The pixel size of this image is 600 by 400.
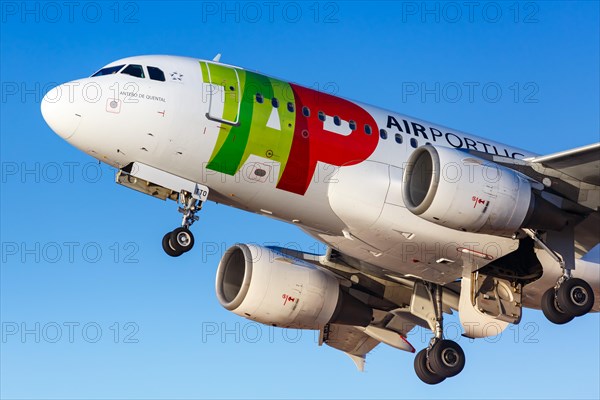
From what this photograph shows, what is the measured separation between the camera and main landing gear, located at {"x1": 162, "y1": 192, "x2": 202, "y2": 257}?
2594 centimetres

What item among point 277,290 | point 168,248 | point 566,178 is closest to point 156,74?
point 168,248

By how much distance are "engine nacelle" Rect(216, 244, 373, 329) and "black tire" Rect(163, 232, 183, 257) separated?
391cm

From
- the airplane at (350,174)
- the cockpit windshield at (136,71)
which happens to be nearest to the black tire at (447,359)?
the airplane at (350,174)

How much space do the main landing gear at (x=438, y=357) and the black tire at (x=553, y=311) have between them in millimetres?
3263

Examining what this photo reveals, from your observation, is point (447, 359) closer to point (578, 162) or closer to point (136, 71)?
point (578, 162)

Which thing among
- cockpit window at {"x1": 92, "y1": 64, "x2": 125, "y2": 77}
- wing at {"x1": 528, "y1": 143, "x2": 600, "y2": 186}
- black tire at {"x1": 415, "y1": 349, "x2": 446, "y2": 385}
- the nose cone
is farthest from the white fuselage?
black tire at {"x1": 415, "y1": 349, "x2": 446, "y2": 385}

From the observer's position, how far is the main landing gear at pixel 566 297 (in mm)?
27078

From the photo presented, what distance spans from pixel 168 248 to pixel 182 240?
1.14 ft

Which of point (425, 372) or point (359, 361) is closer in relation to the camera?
point (425, 372)

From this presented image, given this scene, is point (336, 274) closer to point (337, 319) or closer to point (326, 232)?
point (337, 319)

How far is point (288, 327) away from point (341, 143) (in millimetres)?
5990

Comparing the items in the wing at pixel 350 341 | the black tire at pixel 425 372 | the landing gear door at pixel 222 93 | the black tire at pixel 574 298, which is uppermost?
the landing gear door at pixel 222 93

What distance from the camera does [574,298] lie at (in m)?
27.1

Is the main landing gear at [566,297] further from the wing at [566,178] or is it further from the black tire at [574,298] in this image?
the wing at [566,178]
